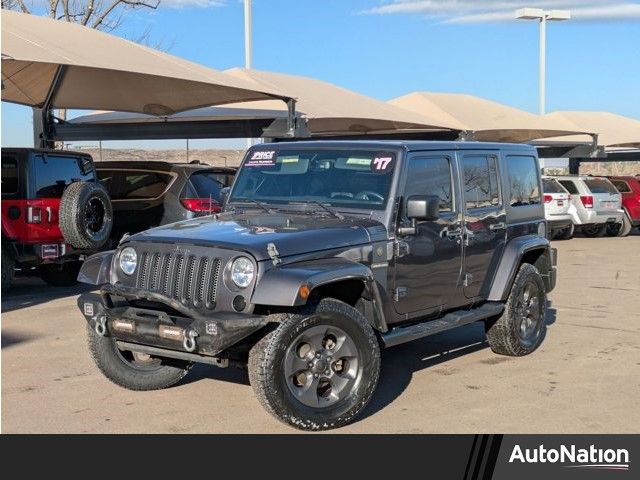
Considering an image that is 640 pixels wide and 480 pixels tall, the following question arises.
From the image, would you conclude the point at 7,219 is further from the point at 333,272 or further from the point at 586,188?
the point at 586,188

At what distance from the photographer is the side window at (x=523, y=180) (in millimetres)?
7988

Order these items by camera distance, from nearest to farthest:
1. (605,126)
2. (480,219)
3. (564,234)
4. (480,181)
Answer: (480,219)
(480,181)
(564,234)
(605,126)

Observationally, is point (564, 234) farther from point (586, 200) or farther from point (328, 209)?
point (328, 209)

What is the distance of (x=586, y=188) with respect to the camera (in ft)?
68.9

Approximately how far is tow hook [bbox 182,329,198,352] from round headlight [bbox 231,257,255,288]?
0.39m

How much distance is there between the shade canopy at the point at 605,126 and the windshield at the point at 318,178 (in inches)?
914

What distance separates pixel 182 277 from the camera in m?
5.57

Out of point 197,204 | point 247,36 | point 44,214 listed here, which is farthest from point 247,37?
point 44,214

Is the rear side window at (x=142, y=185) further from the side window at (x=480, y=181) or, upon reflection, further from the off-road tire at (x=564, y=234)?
the off-road tire at (x=564, y=234)

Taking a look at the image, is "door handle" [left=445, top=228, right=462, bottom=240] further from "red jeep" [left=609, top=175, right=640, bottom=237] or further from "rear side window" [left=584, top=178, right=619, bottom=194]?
"red jeep" [left=609, top=175, right=640, bottom=237]

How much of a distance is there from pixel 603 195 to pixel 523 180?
1387 cm

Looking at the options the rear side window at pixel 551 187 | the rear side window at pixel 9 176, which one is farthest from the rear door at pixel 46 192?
the rear side window at pixel 551 187

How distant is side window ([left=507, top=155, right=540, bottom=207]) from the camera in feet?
26.2

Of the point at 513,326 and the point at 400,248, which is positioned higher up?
the point at 400,248
